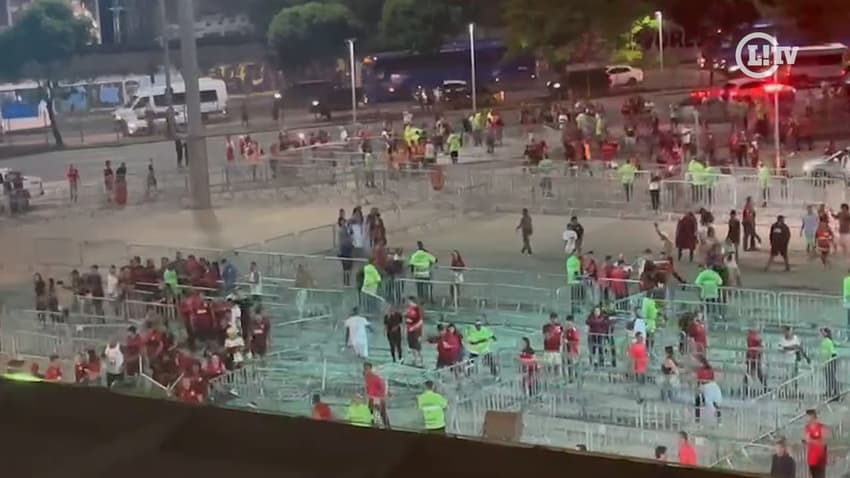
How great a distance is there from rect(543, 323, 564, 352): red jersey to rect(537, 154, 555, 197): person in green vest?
0.53 m

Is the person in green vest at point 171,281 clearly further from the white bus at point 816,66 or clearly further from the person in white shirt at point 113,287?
the white bus at point 816,66

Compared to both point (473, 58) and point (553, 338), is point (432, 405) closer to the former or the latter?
point (553, 338)

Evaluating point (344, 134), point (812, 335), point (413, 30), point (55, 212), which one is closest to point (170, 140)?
point (55, 212)

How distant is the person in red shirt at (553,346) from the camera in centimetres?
309

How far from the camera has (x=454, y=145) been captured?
365 cm

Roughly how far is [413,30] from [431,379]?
88 cm

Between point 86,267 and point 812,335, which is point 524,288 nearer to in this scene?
point 812,335

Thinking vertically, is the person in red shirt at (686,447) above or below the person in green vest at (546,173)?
below

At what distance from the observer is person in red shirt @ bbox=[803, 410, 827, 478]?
238cm

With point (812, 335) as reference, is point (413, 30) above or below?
above

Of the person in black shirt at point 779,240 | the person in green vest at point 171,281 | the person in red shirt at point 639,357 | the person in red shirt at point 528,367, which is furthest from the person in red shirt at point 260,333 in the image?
the person in black shirt at point 779,240

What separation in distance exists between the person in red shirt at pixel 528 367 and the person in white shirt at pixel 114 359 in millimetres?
962

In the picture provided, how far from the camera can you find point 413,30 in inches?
122

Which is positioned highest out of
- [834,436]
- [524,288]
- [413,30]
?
[413,30]
